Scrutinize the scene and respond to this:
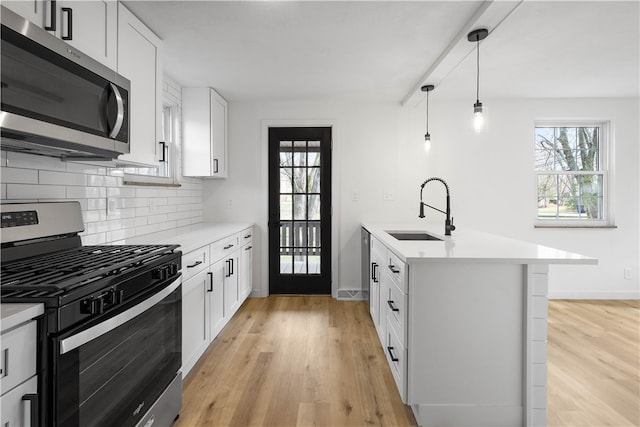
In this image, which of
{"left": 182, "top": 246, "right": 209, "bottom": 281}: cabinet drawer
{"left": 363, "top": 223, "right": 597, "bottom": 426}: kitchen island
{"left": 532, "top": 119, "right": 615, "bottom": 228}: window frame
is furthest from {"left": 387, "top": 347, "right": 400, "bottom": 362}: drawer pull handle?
{"left": 532, "top": 119, "right": 615, "bottom": 228}: window frame

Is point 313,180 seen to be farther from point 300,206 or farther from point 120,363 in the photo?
point 120,363

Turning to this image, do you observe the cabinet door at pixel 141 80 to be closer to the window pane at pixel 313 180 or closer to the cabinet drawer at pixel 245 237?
the cabinet drawer at pixel 245 237

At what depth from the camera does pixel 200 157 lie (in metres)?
3.71

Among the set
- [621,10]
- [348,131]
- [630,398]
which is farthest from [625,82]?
[630,398]

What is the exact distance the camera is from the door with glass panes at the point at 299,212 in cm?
435

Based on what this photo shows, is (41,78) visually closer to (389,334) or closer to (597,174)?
(389,334)

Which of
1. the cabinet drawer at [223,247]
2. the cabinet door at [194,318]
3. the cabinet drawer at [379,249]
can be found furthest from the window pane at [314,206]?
the cabinet door at [194,318]

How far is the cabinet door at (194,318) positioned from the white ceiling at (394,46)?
1.63 metres

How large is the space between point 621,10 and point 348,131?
2533mm

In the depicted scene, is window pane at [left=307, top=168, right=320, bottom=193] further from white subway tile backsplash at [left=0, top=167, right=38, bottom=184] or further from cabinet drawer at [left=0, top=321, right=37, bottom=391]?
cabinet drawer at [left=0, top=321, right=37, bottom=391]

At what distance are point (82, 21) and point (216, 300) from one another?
194 centimetres

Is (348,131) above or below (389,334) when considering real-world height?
above

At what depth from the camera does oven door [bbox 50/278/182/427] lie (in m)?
1.10

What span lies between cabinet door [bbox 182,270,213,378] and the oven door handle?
1.60 feet
